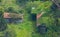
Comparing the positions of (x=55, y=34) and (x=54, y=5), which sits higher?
(x=54, y=5)

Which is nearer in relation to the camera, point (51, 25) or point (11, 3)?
point (51, 25)

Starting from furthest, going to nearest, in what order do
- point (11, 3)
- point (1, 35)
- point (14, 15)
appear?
point (11, 3) → point (14, 15) → point (1, 35)

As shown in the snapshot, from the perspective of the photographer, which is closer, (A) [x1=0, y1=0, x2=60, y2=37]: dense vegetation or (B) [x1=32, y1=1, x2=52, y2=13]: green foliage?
(A) [x1=0, y1=0, x2=60, y2=37]: dense vegetation

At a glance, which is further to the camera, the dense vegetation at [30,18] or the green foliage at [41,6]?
the green foliage at [41,6]

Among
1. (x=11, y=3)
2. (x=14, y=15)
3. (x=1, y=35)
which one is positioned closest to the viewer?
(x=1, y=35)

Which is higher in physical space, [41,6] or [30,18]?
Answer: [41,6]

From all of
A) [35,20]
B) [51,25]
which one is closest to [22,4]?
[35,20]

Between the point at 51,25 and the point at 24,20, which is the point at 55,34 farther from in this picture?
the point at 24,20

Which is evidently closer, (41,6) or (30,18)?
(30,18)
